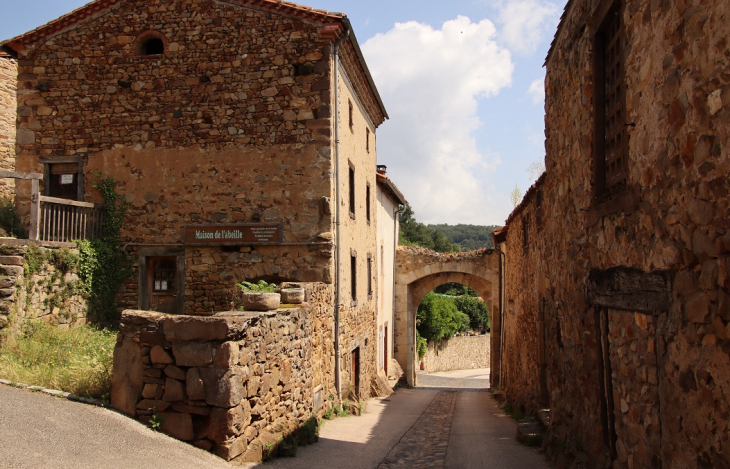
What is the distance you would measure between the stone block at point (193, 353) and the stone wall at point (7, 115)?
51.7 ft

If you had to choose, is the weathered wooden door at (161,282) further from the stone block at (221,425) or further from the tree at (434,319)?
the tree at (434,319)

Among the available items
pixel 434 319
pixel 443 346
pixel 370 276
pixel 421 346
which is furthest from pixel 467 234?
pixel 370 276

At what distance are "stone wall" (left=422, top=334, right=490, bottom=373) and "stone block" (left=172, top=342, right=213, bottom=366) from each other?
31.2 m

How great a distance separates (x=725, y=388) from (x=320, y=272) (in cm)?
919

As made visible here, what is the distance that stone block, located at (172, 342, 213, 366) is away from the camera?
6.37 meters

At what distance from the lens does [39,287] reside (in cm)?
1076

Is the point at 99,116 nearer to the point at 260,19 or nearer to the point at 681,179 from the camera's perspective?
the point at 260,19

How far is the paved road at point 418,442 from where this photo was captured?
7.96m

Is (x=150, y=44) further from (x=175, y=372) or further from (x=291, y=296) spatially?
(x=175, y=372)

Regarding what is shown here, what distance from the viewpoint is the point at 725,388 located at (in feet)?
11.1

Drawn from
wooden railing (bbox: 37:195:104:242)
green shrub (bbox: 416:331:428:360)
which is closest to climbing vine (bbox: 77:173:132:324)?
wooden railing (bbox: 37:195:104:242)

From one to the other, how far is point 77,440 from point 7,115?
17.4m

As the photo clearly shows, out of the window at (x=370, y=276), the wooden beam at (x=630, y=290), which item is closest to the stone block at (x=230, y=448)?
the wooden beam at (x=630, y=290)

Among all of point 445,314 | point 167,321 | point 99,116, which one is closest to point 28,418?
point 167,321
